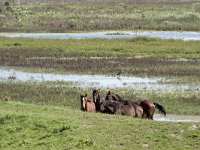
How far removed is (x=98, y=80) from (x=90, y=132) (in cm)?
1482

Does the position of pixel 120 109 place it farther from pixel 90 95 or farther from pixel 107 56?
pixel 107 56

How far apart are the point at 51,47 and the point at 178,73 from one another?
13622 millimetres

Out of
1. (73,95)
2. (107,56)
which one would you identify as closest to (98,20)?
(107,56)

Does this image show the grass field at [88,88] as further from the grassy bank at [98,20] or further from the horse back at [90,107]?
the horse back at [90,107]

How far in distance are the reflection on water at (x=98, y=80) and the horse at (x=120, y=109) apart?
8.24 metres

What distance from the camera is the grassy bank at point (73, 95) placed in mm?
23203

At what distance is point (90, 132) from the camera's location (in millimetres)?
14711

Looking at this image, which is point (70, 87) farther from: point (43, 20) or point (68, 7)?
point (68, 7)

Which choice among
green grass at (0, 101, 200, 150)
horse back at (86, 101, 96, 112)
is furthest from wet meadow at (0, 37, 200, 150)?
horse back at (86, 101, 96, 112)

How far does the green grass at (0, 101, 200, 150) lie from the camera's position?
46.0 feet

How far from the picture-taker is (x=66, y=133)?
14625mm

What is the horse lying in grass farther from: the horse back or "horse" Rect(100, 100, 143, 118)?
the horse back

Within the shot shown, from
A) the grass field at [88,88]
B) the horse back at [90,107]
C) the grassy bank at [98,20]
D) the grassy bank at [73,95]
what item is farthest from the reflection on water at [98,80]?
the grassy bank at [98,20]

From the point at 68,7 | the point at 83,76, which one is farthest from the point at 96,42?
the point at 68,7
